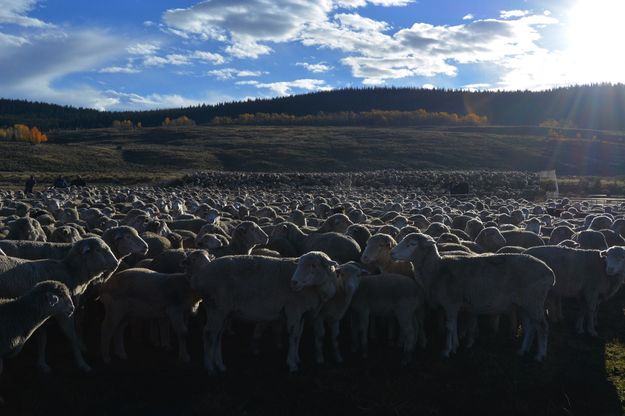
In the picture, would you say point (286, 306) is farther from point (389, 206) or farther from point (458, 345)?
point (389, 206)

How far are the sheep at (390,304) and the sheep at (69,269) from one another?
4.16m

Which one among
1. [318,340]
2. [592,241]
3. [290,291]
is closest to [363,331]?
[318,340]

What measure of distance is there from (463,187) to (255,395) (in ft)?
140

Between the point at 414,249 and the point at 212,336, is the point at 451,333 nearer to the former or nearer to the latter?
the point at 414,249

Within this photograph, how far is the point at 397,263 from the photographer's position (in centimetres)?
1099

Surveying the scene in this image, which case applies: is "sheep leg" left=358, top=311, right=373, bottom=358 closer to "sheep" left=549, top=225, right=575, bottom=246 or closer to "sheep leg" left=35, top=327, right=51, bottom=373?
"sheep leg" left=35, top=327, right=51, bottom=373

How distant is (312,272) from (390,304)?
1.75 m

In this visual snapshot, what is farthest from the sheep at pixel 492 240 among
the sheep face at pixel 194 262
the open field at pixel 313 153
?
the open field at pixel 313 153

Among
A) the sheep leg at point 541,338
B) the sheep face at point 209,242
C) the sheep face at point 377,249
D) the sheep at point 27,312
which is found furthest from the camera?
the sheep face at point 209,242

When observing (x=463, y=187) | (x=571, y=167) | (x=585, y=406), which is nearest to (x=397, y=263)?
(x=585, y=406)

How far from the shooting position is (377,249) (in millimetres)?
10648

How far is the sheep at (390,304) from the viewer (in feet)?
31.1

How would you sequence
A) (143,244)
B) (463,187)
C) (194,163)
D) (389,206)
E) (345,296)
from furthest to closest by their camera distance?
1. (194,163)
2. (463,187)
3. (389,206)
4. (143,244)
5. (345,296)

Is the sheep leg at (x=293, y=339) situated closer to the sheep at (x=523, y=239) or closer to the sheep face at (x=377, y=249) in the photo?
the sheep face at (x=377, y=249)
